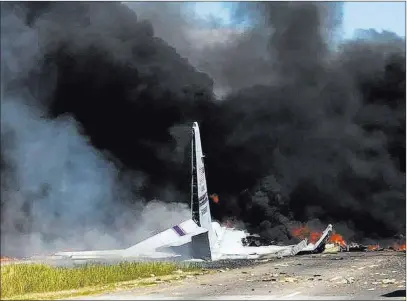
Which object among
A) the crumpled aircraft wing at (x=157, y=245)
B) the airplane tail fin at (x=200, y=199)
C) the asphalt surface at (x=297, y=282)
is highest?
the airplane tail fin at (x=200, y=199)

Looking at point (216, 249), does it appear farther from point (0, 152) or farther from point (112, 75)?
point (0, 152)

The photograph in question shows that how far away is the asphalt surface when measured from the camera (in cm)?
1394

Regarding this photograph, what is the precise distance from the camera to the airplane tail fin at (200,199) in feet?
56.5

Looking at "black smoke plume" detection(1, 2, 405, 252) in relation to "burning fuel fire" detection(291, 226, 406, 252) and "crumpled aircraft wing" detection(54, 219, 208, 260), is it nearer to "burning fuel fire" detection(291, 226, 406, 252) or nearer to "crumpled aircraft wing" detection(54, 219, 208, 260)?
"burning fuel fire" detection(291, 226, 406, 252)

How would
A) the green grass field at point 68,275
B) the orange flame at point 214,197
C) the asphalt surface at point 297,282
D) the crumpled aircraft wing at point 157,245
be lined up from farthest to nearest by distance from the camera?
the orange flame at point 214,197, the crumpled aircraft wing at point 157,245, the asphalt surface at point 297,282, the green grass field at point 68,275

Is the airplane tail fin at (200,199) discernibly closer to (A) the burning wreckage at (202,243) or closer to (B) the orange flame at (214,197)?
(A) the burning wreckage at (202,243)

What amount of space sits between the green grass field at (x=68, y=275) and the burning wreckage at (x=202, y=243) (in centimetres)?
21

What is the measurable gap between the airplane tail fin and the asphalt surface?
74 centimetres

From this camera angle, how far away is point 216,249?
57.9 ft

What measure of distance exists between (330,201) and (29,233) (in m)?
8.06

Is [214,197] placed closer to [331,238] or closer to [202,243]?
[202,243]

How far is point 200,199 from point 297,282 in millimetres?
3170

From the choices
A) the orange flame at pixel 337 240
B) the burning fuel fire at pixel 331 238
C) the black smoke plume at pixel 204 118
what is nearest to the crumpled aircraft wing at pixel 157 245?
the black smoke plume at pixel 204 118

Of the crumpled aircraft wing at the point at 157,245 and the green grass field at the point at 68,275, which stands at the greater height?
the crumpled aircraft wing at the point at 157,245
